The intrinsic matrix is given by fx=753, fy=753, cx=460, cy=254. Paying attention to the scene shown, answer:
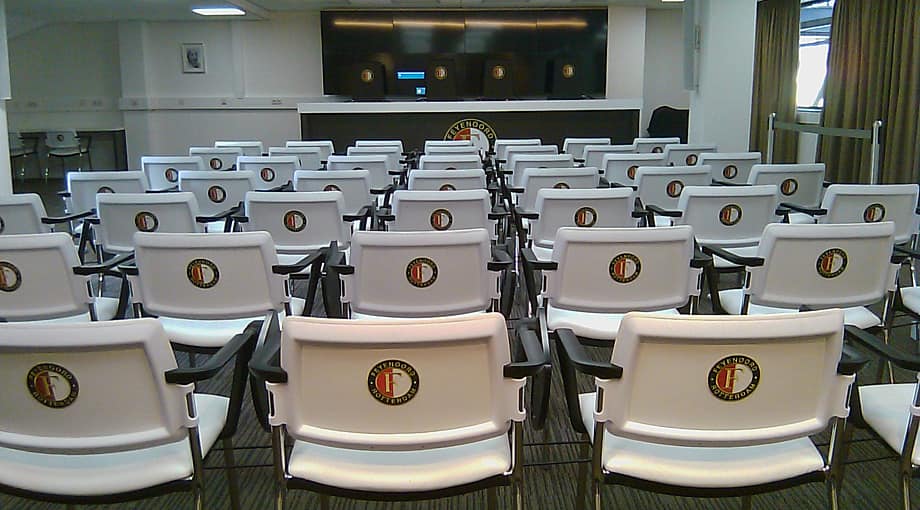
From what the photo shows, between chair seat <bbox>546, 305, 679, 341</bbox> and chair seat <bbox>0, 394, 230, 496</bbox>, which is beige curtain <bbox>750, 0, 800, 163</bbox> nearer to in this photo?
chair seat <bbox>546, 305, 679, 341</bbox>

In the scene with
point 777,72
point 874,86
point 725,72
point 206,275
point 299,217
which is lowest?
point 206,275

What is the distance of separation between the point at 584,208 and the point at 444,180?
1479 mm

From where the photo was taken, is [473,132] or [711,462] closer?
[711,462]

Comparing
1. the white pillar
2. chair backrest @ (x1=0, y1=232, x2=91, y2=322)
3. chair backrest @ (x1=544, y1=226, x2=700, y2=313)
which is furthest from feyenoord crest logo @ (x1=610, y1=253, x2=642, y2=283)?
the white pillar

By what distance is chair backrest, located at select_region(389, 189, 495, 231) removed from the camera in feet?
13.5

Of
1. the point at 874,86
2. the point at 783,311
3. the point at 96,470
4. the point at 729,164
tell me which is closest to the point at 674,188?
the point at 729,164

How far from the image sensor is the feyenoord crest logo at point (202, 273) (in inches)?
112

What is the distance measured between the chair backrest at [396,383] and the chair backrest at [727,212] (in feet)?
8.31

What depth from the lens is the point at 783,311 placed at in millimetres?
3305

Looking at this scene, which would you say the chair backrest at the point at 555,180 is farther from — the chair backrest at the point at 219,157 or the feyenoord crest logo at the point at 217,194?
the chair backrest at the point at 219,157

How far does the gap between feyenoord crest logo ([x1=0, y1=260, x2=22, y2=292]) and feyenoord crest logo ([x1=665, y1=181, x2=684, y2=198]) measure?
416 cm

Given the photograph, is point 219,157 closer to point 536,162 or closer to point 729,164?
point 536,162

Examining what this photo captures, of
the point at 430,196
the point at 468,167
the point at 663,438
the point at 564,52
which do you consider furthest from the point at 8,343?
the point at 564,52

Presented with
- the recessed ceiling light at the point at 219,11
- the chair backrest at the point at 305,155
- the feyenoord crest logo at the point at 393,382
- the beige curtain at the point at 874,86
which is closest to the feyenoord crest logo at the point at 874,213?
the feyenoord crest logo at the point at 393,382
